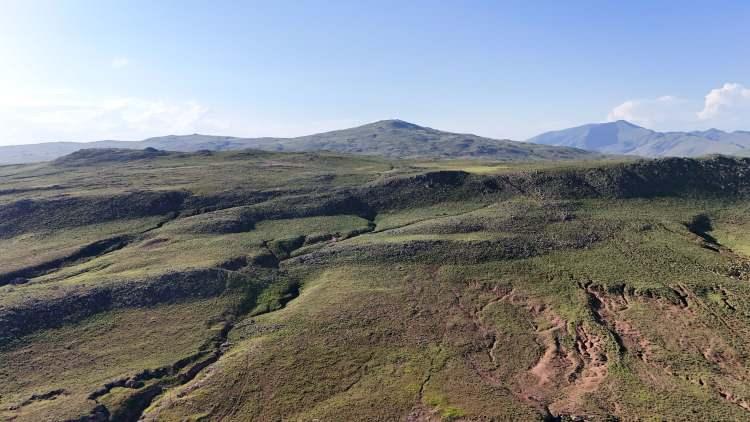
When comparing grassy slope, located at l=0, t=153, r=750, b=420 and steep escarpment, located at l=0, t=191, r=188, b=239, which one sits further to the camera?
steep escarpment, located at l=0, t=191, r=188, b=239

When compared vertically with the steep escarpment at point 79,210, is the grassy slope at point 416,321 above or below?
below

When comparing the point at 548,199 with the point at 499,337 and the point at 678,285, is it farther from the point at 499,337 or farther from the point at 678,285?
the point at 499,337

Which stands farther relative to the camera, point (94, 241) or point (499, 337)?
point (94, 241)

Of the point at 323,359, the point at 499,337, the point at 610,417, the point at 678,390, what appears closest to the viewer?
the point at 610,417

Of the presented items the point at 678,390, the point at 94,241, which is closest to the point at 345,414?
the point at 678,390

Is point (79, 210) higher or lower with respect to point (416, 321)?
higher

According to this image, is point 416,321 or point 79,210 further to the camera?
point 79,210

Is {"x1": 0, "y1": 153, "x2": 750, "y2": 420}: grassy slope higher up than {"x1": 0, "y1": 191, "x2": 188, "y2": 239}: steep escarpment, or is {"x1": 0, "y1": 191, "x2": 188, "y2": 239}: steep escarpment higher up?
{"x1": 0, "y1": 191, "x2": 188, "y2": 239}: steep escarpment

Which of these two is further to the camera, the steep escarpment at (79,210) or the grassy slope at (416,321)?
the steep escarpment at (79,210)
